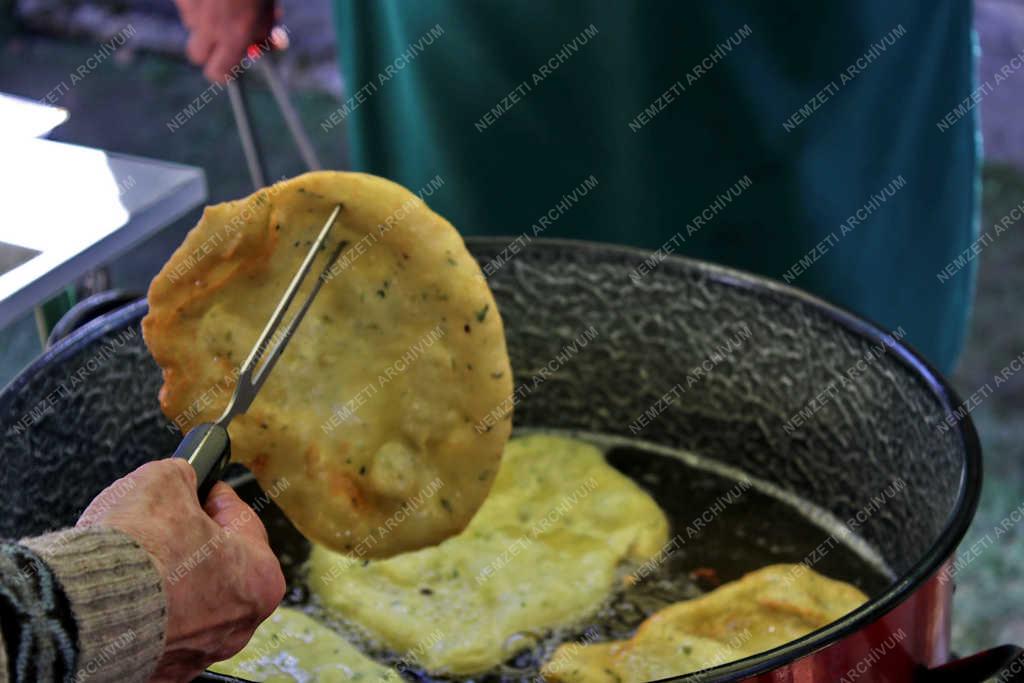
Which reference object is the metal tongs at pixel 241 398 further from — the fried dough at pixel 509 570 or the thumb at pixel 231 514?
the fried dough at pixel 509 570

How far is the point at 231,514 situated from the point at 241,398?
0.14m

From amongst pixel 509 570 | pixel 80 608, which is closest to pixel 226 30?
pixel 509 570

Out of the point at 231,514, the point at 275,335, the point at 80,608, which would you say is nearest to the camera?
the point at 80,608

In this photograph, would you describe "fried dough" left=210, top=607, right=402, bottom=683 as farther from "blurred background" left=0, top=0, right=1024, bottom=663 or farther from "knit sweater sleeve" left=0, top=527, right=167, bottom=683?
"blurred background" left=0, top=0, right=1024, bottom=663

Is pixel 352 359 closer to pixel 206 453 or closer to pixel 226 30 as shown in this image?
pixel 206 453

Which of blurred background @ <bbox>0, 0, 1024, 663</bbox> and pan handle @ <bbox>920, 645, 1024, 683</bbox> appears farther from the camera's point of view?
blurred background @ <bbox>0, 0, 1024, 663</bbox>

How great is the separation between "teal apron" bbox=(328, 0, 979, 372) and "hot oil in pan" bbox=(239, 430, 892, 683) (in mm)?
399

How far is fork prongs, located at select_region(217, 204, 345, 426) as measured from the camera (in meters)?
0.92

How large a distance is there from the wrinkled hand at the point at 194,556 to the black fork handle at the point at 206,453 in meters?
0.01

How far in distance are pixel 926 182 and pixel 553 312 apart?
68 centimetres

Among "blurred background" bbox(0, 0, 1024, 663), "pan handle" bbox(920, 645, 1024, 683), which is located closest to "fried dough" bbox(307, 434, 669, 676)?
"pan handle" bbox(920, 645, 1024, 683)

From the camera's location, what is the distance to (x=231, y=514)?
31.8 inches

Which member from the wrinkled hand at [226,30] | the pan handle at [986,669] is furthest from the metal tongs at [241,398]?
the wrinkled hand at [226,30]

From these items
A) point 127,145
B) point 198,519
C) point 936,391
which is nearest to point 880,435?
point 936,391
